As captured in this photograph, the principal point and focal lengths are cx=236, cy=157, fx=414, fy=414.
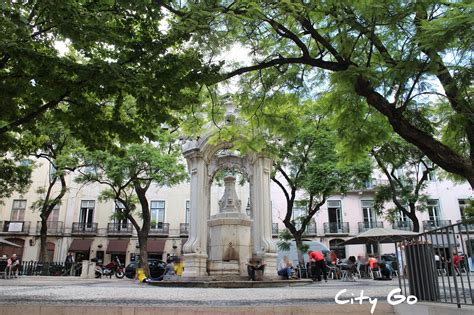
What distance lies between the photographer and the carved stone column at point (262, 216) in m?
15.2

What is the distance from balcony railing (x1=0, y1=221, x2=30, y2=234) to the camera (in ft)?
134

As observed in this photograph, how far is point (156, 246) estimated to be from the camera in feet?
134

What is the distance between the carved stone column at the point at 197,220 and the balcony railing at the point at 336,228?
27.8 metres

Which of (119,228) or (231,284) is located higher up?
(119,228)

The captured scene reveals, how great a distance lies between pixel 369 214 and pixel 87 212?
29.2m

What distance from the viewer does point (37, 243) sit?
134 feet

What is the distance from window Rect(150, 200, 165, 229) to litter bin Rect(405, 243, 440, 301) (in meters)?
36.9

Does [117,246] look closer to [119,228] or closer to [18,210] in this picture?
[119,228]

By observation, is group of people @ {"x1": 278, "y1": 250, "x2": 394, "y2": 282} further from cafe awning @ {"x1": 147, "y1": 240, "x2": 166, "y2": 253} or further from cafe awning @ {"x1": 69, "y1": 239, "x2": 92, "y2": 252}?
cafe awning @ {"x1": 69, "y1": 239, "x2": 92, "y2": 252}

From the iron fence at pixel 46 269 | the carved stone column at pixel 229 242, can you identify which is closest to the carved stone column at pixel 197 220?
the carved stone column at pixel 229 242

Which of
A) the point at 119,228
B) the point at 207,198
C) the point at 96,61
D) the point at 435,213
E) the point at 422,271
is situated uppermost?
the point at 435,213

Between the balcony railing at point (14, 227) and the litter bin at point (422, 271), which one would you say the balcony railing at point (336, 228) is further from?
the litter bin at point (422, 271)

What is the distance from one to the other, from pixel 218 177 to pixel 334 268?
9144mm

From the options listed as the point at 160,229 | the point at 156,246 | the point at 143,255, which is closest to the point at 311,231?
the point at 160,229
